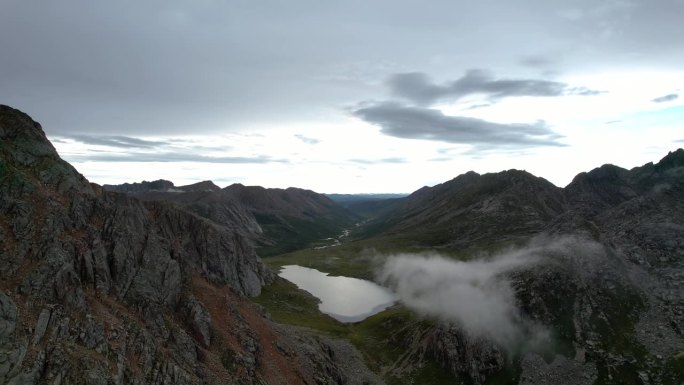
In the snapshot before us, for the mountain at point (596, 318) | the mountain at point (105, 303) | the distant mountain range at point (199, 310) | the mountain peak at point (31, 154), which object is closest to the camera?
the mountain at point (105, 303)

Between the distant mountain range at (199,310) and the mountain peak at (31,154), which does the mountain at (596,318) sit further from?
the mountain peak at (31,154)

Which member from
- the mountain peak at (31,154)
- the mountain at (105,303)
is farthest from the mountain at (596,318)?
the mountain peak at (31,154)

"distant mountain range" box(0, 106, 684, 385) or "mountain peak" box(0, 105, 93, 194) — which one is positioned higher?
"mountain peak" box(0, 105, 93, 194)

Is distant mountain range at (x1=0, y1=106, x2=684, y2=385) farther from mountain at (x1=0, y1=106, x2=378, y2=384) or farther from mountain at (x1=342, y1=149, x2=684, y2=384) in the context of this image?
mountain at (x1=342, y1=149, x2=684, y2=384)

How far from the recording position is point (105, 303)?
205ft

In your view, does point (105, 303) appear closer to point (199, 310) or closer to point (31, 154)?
point (199, 310)

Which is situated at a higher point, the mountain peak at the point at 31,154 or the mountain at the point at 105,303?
the mountain peak at the point at 31,154

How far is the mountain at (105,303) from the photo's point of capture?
166ft

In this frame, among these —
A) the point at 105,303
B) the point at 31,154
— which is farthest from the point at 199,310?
the point at 31,154

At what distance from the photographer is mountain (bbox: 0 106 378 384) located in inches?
1994

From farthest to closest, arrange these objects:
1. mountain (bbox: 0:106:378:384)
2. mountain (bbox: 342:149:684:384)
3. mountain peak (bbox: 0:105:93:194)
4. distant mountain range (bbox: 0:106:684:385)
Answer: mountain (bbox: 342:149:684:384) < mountain peak (bbox: 0:105:93:194) < distant mountain range (bbox: 0:106:684:385) < mountain (bbox: 0:106:378:384)

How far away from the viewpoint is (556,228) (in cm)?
17800

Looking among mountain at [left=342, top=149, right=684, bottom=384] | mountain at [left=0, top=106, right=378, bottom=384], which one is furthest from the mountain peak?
mountain at [left=342, top=149, right=684, bottom=384]

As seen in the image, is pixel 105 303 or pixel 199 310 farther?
pixel 199 310
